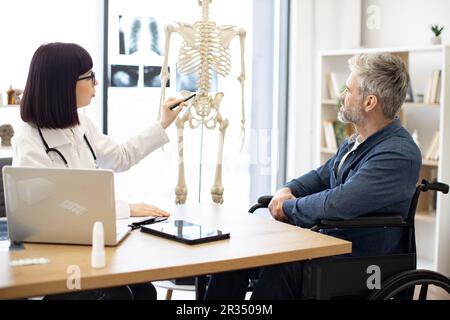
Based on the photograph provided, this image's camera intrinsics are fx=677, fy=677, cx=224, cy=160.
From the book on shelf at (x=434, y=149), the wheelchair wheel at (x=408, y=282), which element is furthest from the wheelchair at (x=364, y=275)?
the book on shelf at (x=434, y=149)

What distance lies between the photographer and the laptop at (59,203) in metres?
1.86

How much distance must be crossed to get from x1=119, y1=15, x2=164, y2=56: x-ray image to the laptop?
258 centimetres

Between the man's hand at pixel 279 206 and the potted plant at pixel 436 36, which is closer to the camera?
the man's hand at pixel 279 206

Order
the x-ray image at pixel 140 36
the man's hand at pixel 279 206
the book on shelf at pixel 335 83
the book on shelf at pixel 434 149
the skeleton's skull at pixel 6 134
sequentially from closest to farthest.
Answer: the man's hand at pixel 279 206
the skeleton's skull at pixel 6 134
the book on shelf at pixel 434 149
the x-ray image at pixel 140 36
the book on shelf at pixel 335 83

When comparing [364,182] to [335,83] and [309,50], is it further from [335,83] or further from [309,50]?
[309,50]

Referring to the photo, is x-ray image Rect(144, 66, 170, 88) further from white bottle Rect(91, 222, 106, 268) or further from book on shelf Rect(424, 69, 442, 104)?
white bottle Rect(91, 222, 106, 268)

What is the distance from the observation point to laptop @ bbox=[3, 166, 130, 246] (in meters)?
1.86

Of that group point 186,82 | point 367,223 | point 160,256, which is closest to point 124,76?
point 186,82

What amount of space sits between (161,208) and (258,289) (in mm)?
475

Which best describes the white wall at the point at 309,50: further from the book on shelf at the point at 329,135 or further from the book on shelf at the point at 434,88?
the book on shelf at the point at 434,88

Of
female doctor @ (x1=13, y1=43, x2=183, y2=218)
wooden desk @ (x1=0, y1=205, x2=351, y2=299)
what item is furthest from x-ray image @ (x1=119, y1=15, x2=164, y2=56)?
wooden desk @ (x1=0, y1=205, x2=351, y2=299)
